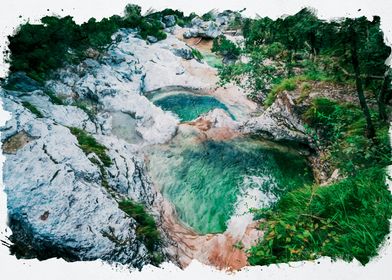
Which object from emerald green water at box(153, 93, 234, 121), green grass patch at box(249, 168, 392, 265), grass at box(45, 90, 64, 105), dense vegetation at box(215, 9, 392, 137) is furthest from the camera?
emerald green water at box(153, 93, 234, 121)

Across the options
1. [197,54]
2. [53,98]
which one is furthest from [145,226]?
[197,54]

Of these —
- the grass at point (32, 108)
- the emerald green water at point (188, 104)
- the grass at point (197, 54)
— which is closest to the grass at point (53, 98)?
the grass at point (32, 108)

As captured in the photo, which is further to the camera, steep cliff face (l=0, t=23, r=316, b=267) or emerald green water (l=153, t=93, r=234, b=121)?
emerald green water (l=153, t=93, r=234, b=121)

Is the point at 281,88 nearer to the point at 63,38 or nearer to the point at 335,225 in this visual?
the point at 335,225

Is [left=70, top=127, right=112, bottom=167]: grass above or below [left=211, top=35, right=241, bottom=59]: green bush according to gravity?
below

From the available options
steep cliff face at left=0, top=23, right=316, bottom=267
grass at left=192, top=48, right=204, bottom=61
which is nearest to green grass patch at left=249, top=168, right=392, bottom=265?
steep cliff face at left=0, top=23, right=316, bottom=267

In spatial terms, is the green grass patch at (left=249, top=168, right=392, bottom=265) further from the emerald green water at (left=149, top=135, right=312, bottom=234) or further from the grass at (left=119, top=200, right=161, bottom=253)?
the grass at (left=119, top=200, right=161, bottom=253)

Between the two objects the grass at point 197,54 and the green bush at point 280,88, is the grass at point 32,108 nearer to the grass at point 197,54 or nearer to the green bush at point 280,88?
the grass at point 197,54

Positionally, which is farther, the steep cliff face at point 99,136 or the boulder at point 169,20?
the boulder at point 169,20
